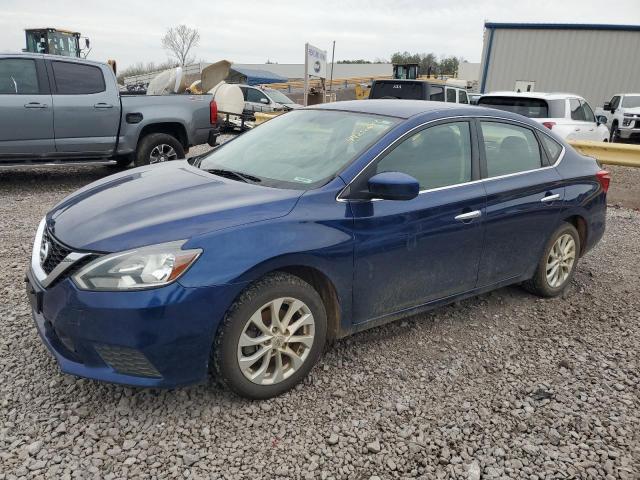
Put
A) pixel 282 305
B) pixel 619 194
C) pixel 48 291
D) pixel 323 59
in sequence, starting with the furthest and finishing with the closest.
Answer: pixel 323 59 < pixel 619 194 < pixel 282 305 < pixel 48 291

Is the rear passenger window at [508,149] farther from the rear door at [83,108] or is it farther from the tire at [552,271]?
the rear door at [83,108]

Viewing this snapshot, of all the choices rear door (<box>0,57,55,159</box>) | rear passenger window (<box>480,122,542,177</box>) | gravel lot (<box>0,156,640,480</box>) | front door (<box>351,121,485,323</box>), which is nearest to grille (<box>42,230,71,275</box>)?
gravel lot (<box>0,156,640,480</box>)

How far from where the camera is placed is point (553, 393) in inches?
121

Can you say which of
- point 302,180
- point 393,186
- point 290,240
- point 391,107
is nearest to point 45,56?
point 391,107

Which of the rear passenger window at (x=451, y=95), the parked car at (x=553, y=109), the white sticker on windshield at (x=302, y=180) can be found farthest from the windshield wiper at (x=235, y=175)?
the rear passenger window at (x=451, y=95)

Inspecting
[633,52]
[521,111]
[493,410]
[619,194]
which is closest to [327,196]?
[493,410]

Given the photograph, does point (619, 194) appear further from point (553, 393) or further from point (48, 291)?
point (48, 291)

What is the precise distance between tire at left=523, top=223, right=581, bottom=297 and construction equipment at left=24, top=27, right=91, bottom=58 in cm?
1786

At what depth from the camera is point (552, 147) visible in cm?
427

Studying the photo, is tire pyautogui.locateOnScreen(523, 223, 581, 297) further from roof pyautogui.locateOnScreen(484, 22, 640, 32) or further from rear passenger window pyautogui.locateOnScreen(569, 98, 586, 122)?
roof pyautogui.locateOnScreen(484, 22, 640, 32)

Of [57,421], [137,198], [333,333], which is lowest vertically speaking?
[57,421]

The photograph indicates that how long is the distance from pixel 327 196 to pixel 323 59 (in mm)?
17352

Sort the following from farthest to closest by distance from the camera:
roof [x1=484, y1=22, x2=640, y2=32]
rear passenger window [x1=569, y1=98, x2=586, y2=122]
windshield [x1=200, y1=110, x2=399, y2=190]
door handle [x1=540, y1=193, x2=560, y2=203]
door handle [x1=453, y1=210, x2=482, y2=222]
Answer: roof [x1=484, y1=22, x2=640, y2=32], rear passenger window [x1=569, y1=98, x2=586, y2=122], door handle [x1=540, y1=193, x2=560, y2=203], door handle [x1=453, y1=210, x2=482, y2=222], windshield [x1=200, y1=110, x2=399, y2=190]

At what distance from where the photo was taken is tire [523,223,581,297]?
4.20 meters
